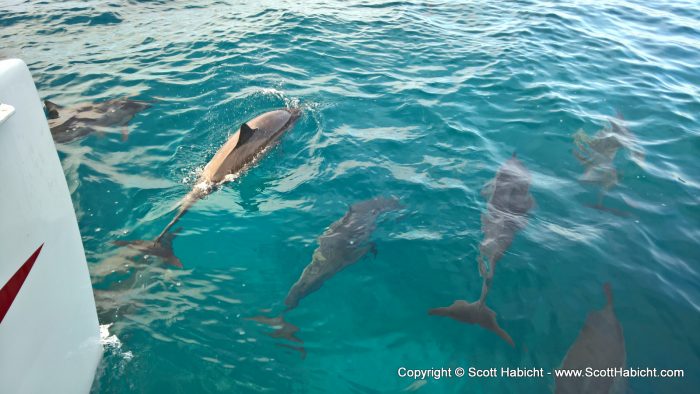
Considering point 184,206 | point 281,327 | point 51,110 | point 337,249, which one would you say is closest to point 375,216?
point 337,249

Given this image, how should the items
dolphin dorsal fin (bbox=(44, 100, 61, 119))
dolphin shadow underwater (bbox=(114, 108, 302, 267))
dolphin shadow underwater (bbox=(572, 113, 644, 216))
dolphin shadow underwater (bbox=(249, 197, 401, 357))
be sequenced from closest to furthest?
dolphin shadow underwater (bbox=(249, 197, 401, 357)) < dolphin shadow underwater (bbox=(114, 108, 302, 267)) < dolphin shadow underwater (bbox=(572, 113, 644, 216)) < dolphin dorsal fin (bbox=(44, 100, 61, 119))

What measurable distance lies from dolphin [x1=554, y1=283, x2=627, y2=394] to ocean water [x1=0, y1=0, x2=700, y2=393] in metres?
0.15

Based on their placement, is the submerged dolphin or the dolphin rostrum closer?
the dolphin rostrum

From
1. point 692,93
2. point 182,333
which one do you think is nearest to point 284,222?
point 182,333

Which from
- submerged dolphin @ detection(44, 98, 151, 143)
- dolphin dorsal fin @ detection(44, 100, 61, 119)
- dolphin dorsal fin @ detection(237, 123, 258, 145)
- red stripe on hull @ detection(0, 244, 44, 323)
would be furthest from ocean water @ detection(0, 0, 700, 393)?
red stripe on hull @ detection(0, 244, 44, 323)

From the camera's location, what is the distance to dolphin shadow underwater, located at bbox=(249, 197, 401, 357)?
5.68 meters

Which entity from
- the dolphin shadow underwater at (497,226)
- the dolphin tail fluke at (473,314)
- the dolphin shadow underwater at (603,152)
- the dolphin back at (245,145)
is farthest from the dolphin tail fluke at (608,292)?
the dolphin back at (245,145)

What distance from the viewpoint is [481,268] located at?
649cm

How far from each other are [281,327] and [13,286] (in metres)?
3.02

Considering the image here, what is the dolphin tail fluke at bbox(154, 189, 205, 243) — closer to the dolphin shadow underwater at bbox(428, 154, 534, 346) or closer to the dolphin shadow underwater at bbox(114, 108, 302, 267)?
the dolphin shadow underwater at bbox(114, 108, 302, 267)

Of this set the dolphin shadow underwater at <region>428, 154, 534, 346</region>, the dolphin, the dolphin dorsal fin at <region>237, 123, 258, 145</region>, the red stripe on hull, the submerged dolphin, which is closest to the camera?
the red stripe on hull

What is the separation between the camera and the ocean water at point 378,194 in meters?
5.42

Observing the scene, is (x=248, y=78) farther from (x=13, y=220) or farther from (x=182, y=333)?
(x=13, y=220)

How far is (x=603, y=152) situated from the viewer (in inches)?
359
